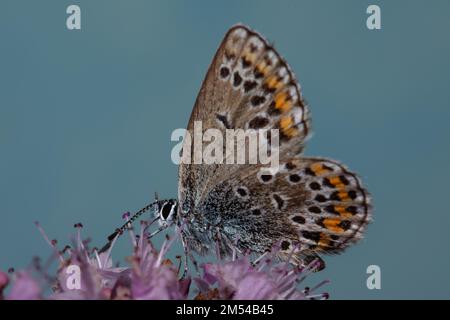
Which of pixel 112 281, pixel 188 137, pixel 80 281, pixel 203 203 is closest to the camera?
pixel 80 281

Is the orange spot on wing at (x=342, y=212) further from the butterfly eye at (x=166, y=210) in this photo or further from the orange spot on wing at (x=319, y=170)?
the butterfly eye at (x=166, y=210)

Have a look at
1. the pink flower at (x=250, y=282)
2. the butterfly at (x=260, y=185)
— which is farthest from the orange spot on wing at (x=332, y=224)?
the pink flower at (x=250, y=282)

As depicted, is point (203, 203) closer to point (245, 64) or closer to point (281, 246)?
point (281, 246)

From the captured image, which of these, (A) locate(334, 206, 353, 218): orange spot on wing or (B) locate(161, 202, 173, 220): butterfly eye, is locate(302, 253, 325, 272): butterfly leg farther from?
(B) locate(161, 202, 173, 220): butterfly eye

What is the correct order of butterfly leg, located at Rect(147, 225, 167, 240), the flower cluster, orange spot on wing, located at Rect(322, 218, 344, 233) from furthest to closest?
orange spot on wing, located at Rect(322, 218, 344, 233), butterfly leg, located at Rect(147, 225, 167, 240), the flower cluster

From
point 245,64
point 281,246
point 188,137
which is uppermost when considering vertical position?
point 245,64

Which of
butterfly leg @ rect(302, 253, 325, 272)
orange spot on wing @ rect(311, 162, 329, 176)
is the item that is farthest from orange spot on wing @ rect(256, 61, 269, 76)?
butterfly leg @ rect(302, 253, 325, 272)
